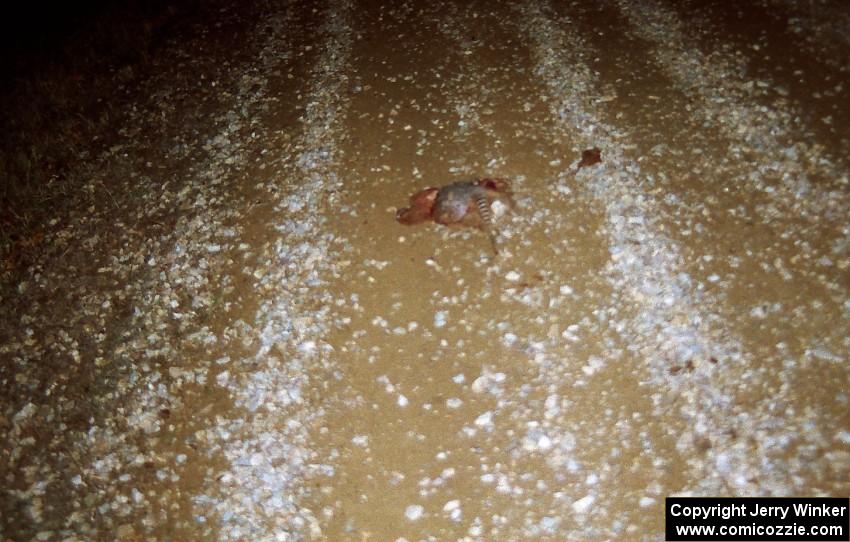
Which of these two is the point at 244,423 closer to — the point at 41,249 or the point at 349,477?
the point at 349,477

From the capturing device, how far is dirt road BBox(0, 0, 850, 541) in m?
4.26

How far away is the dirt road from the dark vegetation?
435 millimetres

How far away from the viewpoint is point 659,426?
4.34m

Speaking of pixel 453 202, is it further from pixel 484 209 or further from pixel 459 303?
pixel 459 303

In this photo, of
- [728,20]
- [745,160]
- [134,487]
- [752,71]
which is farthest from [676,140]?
[134,487]

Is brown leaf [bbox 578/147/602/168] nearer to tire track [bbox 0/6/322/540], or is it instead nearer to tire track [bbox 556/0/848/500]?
tire track [bbox 556/0/848/500]

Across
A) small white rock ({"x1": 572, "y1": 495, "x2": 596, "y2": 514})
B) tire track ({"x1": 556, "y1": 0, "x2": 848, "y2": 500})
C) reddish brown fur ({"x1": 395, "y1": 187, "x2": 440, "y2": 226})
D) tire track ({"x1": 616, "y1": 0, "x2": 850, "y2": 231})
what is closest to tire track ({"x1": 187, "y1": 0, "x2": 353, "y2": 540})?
reddish brown fur ({"x1": 395, "y1": 187, "x2": 440, "y2": 226})

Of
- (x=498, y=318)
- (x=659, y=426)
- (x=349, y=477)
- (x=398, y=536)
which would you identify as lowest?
(x=398, y=536)

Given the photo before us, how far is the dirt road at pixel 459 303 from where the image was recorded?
4.26 metres

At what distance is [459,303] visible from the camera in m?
5.29

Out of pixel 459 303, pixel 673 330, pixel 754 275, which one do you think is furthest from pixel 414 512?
pixel 754 275

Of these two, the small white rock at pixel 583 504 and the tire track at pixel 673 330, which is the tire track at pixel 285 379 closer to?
the small white rock at pixel 583 504

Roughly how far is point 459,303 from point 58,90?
723 cm

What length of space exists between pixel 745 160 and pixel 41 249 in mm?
7630
